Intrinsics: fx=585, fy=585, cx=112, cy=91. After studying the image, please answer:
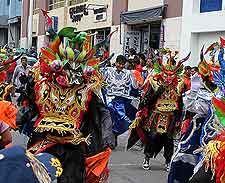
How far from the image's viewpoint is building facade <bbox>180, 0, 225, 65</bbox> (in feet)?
52.9

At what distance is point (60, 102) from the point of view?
5.34 metres

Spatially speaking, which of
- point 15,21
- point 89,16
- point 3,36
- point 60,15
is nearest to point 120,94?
point 89,16

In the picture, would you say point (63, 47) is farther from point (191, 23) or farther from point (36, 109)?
point (191, 23)

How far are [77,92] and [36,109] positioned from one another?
447mm

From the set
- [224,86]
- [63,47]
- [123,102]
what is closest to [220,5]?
[123,102]

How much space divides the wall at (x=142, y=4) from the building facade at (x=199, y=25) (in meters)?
2.18

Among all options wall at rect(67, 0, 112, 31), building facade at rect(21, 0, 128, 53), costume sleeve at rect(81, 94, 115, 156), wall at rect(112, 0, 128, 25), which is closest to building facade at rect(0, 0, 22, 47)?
building facade at rect(21, 0, 128, 53)

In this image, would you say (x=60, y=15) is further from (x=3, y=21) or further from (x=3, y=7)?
(x=3, y=7)

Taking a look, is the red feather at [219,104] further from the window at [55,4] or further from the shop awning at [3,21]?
the shop awning at [3,21]

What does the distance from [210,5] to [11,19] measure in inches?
1242

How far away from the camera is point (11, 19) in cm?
4600

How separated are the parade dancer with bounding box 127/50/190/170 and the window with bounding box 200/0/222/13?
7.49 meters

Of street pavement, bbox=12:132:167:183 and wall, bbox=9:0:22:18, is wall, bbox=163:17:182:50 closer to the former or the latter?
street pavement, bbox=12:132:167:183

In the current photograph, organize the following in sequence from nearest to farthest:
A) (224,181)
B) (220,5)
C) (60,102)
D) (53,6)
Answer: (224,181) < (60,102) < (220,5) < (53,6)
